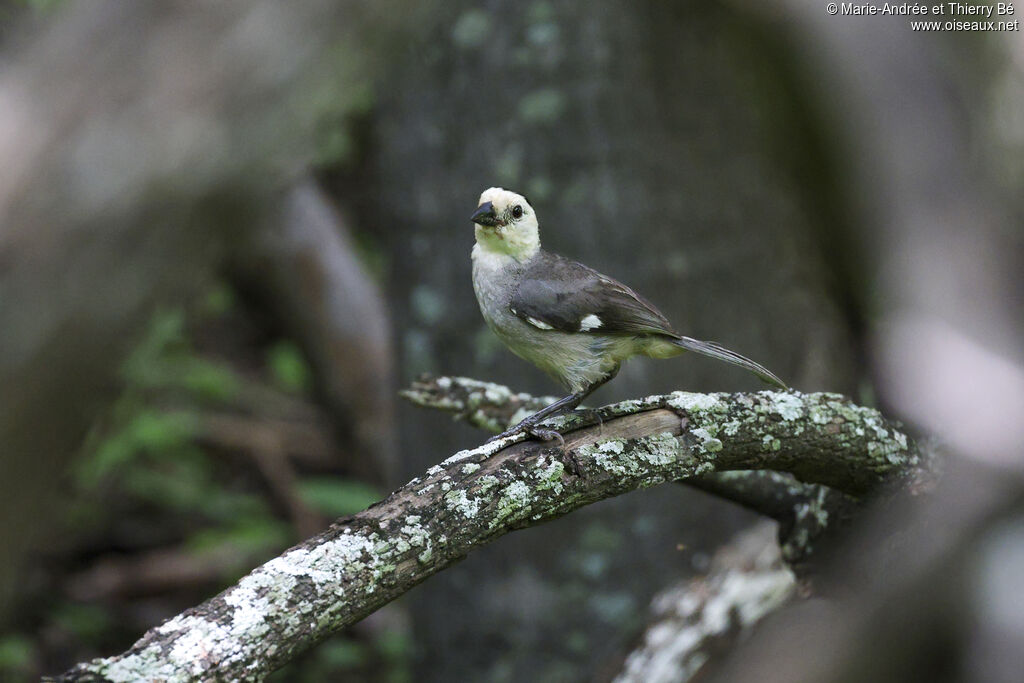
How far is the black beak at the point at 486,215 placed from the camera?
296cm

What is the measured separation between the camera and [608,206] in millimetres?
4680

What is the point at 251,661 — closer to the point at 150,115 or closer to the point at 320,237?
the point at 150,115

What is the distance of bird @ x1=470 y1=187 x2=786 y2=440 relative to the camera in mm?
2803

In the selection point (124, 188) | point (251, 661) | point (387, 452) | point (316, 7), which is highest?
point (316, 7)

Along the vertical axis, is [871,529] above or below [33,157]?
below

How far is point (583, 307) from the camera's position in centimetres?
281

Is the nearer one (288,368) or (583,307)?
(583,307)

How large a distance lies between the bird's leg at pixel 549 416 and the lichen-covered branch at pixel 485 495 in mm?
30

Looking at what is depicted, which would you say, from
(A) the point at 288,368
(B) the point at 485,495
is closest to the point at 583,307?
(B) the point at 485,495

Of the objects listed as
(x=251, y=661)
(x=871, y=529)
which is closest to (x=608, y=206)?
(x=871, y=529)

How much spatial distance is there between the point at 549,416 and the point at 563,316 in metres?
0.29

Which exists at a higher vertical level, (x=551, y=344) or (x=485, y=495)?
(x=551, y=344)

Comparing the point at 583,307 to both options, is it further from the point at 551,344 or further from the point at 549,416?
the point at 549,416

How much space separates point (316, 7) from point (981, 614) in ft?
4.00
